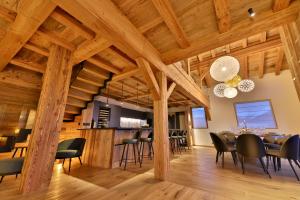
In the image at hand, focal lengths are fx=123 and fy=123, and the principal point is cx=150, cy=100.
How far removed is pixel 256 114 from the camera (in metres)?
6.32

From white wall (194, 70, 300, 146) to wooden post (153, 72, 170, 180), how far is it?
5.73 m

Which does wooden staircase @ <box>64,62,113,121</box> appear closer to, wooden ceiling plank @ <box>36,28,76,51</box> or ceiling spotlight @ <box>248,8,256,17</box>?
wooden ceiling plank @ <box>36,28,76,51</box>

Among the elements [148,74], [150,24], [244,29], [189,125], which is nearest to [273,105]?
[189,125]

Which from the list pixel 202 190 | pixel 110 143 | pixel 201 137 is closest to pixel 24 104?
pixel 110 143

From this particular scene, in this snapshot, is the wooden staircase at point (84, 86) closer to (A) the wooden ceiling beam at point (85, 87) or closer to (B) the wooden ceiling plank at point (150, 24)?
(A) the wooden ceiling beam at point (85, 87)

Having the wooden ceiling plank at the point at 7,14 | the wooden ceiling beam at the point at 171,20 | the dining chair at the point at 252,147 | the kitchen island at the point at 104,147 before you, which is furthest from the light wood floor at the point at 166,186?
the wooden ceiling beam at the point at 171,20

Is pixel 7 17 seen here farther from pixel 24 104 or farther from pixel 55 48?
pixel 24 104

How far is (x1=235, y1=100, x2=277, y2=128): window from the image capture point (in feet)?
19.6

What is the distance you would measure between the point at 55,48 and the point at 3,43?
0.74 metres

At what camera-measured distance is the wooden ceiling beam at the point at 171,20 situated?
5.63ft

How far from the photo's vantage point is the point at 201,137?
750 centimetres

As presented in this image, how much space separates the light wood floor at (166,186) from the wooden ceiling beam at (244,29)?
8.07 feet

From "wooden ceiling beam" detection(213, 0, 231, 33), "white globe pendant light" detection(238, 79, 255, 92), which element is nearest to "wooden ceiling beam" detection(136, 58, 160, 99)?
"wooden ceiling beam" detection(213, 0, 231, 33)

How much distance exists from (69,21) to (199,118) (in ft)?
25.8
